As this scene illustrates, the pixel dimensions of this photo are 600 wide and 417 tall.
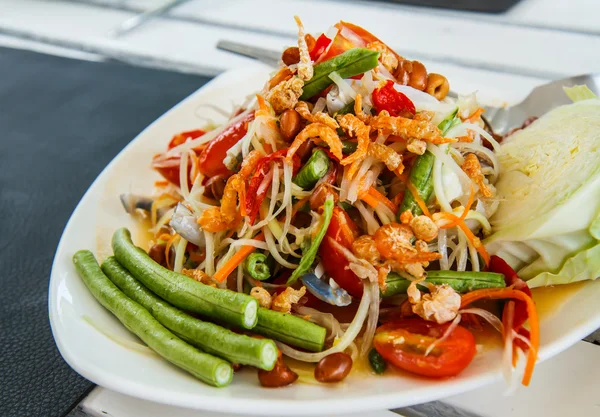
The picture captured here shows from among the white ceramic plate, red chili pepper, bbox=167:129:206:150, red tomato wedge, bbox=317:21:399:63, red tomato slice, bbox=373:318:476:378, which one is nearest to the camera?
the white ceramic plate

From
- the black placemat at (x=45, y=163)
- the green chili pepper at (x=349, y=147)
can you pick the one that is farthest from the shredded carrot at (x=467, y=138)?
the black placemat at (x=45, y=163)

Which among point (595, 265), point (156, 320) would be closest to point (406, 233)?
point (595, 265)

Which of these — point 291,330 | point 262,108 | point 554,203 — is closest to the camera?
point 291,330

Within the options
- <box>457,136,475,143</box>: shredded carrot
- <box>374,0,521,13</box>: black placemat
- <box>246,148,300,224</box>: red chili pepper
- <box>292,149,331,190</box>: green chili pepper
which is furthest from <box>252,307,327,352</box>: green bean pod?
<box>374,0,521,13</box>: black placemat

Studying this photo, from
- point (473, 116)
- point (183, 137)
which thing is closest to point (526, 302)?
Answer: point (473, 116)

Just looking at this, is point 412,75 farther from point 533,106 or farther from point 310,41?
point 533,106

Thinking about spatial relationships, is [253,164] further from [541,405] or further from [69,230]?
[541,405]

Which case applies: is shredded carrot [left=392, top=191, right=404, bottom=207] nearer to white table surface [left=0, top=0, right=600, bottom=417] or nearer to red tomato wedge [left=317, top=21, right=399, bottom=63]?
red tomato wedge [left=317, top=21, right=399, bottom=63]
